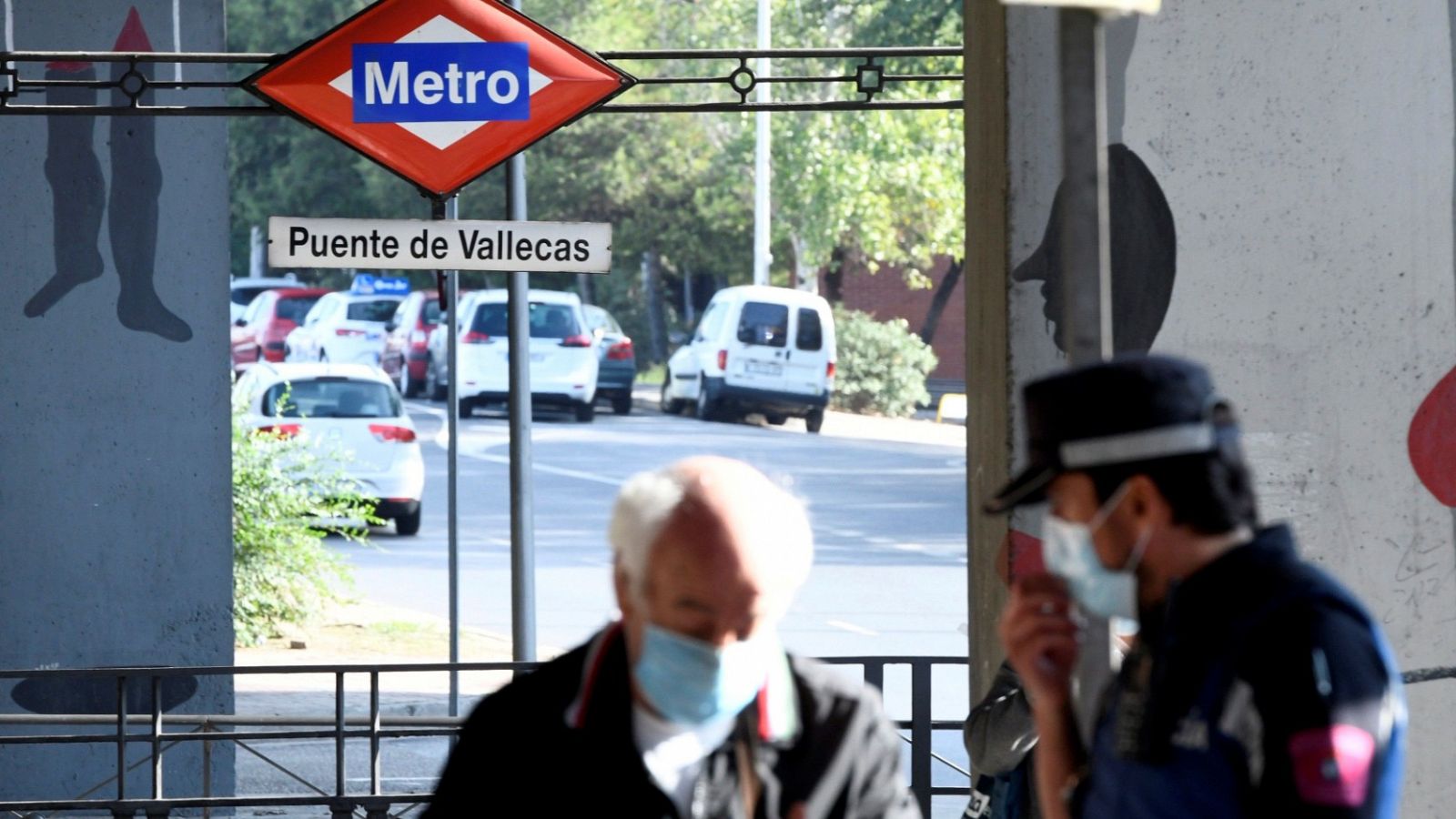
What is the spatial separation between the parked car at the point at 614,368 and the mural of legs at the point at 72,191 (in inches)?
955

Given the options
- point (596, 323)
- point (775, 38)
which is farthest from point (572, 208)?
point (596, 323)

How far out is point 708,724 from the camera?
2.60 metres

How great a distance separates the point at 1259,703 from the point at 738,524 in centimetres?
67

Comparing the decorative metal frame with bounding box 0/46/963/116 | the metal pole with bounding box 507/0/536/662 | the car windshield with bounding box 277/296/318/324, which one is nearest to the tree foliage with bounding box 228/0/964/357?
the car windshield with bounding box 277/296/318/324

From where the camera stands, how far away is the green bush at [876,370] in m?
35.6

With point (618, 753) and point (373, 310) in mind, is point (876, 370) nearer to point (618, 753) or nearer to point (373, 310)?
point (373, 310)

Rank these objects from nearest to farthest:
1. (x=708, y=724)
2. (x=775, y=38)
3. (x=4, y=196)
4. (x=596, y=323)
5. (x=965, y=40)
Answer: (x=708, y=724) < (x=965, y=40) < (x=4, y=196) < (x=596, y=323) < (x=775, y=38)

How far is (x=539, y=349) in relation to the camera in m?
30.3

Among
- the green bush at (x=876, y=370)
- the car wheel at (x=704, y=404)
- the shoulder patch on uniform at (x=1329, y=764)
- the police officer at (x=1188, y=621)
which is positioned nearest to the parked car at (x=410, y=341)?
the car wheel at (x=704, y=404)

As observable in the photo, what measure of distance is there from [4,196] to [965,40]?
4.59 metres

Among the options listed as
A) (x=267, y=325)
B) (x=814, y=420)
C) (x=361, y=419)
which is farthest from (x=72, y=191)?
(x=267, y=325)

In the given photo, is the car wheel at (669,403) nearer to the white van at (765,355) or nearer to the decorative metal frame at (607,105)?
the white van at (765,355)

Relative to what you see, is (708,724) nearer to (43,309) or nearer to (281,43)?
(43,309)

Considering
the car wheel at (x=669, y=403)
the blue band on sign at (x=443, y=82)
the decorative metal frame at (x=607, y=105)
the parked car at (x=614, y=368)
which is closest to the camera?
the decorative metal frame at (x=607, y=105)
